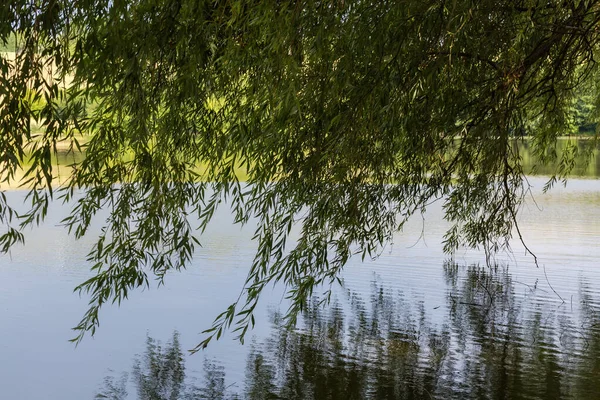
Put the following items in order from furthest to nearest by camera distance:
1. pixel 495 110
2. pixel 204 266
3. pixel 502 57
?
pixel 204 266, pixel 502 57, pixel 495 110

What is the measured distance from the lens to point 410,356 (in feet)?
17.9

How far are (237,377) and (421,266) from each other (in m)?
3.80

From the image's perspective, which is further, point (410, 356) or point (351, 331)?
point (351, 331)

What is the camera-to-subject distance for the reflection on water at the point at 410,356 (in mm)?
4789

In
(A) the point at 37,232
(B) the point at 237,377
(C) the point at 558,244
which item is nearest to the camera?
(B) the point at 237,377

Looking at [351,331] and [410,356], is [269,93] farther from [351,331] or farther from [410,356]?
[351,331]

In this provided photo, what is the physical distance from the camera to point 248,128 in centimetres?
396

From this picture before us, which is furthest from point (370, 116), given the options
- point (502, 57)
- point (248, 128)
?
point (502, 57)

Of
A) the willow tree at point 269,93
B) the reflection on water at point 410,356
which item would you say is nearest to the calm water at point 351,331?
the reflection on water at point 410,356

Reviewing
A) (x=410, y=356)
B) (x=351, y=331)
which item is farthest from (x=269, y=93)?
(x=351, y=331)

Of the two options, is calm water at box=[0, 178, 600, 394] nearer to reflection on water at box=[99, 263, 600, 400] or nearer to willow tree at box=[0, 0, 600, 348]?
reflection on water at box=[99, 263, 600, 400]

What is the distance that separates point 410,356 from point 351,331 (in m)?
0.65

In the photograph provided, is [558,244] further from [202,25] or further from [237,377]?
[202,25]

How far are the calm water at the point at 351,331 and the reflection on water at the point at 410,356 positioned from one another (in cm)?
1
